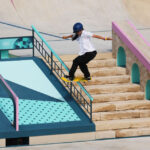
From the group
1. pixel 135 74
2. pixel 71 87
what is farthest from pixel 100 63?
pixel 71 87

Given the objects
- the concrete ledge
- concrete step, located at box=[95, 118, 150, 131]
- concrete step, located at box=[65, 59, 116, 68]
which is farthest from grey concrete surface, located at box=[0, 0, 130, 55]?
the concrete ledge

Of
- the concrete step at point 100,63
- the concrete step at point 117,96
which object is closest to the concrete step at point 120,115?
the concrete step at point 117,96

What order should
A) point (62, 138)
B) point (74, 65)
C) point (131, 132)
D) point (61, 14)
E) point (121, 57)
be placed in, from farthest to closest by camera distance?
1. point (61, 14)
2. point (121, 57)
3. point (74, 65)
4. point (131, 132)
5. point (62, 138)

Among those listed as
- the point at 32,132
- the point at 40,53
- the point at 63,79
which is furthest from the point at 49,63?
the point at 32,132

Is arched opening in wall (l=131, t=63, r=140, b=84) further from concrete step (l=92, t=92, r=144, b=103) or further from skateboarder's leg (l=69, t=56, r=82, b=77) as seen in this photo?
skateboarder's leg (l=69, t=56, r=82, b=77)

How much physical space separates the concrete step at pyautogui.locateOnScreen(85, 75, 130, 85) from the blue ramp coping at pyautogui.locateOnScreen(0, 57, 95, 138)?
3.31 ft

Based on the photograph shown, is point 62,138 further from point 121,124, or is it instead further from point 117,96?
point 117,96

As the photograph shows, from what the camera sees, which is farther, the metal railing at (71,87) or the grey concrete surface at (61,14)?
the grey concrete surface at (61,14)

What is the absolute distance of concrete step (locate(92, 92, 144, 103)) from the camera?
60.2 feet

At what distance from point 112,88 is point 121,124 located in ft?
5.12

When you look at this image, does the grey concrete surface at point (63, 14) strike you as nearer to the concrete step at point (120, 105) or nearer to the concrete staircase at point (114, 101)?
the concrete staircase at point (114, 101)

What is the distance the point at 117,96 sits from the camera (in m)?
18.5

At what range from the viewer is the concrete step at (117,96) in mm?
18359

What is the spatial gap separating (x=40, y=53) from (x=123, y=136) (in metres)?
3.83
